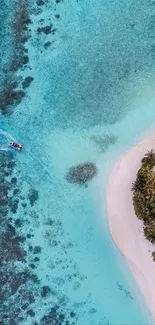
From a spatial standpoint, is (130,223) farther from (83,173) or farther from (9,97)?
(9,97)

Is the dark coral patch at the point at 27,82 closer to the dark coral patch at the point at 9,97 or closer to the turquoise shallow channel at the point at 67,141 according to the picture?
the turquoise shallow channel at the point at 67,141

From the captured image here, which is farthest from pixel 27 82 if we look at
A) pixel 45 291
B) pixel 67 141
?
pixel 45 291

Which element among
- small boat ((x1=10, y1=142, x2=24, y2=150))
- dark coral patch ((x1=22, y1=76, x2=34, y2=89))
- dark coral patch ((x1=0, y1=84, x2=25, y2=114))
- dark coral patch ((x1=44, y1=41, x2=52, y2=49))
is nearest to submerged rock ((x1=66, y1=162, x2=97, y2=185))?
small boat ((x1=10, y1=142, x2=24, y2=150))

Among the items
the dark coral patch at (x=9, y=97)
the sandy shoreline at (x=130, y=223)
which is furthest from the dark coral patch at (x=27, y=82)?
the sandy shoreline at (x=130, y=223)

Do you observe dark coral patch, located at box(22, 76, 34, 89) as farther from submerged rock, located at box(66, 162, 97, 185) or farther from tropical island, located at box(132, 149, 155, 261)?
tropical island, located at box(132, 149, 155, 261)

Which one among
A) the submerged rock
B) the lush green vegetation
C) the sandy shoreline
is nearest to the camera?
the lush green vegetation

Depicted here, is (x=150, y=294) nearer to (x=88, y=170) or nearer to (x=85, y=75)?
(x=88, y=170)

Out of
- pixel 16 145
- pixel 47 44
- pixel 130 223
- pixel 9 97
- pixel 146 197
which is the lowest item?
pixel 146 197
